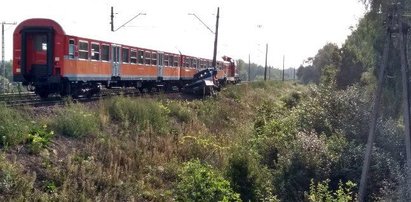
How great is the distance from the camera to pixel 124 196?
582 inches

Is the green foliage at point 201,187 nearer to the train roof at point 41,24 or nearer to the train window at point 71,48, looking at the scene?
the train window at point 71,48

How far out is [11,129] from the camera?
14.2m

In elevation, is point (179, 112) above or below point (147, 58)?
below

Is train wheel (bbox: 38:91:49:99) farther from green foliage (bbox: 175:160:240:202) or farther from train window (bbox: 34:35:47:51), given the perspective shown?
green foliage (bbox: 175:160:240:202)

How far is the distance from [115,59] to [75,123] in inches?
413

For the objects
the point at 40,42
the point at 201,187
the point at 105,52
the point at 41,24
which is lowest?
the point at 201,187

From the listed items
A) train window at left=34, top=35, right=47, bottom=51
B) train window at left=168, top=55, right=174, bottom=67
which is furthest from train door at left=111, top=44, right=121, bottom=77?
train window at left=168, top=55, right=174, bottom=67

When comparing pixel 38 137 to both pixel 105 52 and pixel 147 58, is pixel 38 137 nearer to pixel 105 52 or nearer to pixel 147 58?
pixel 105 52

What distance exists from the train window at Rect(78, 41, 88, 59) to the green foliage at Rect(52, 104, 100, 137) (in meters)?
5.34

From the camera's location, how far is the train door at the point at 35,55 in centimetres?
2256

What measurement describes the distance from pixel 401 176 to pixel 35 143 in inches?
322

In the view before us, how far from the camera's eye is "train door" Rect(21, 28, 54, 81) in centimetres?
2256

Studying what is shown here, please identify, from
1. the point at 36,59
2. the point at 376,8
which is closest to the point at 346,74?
the point at 376,8

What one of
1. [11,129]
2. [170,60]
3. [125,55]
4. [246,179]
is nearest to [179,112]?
[125,55]
